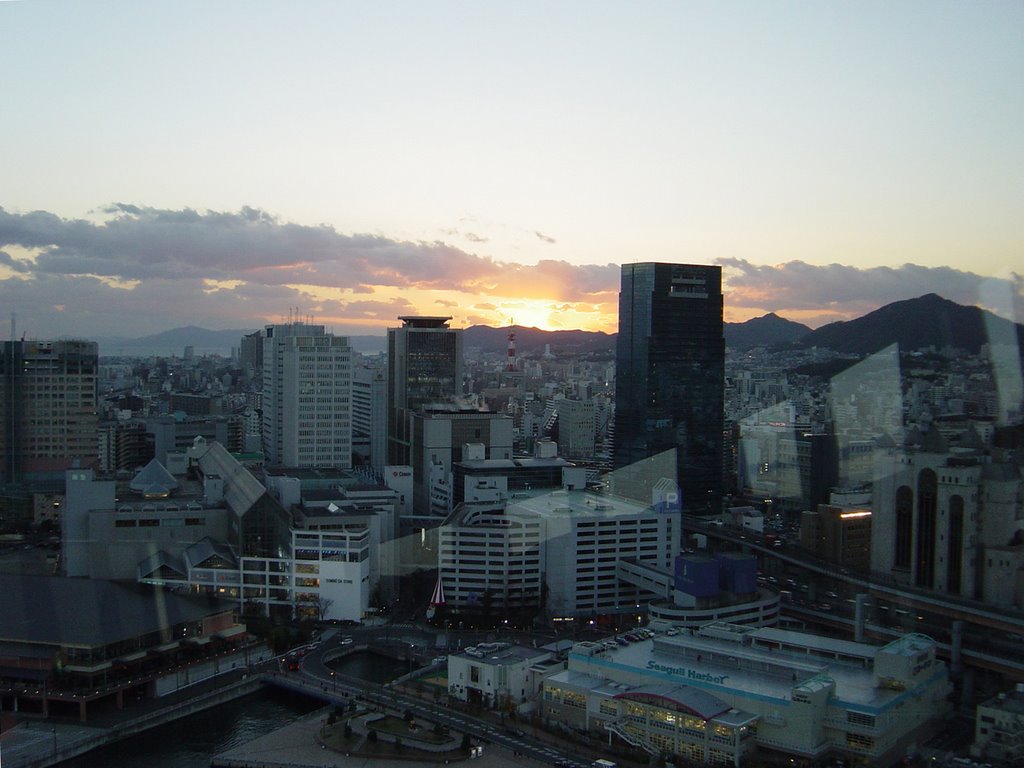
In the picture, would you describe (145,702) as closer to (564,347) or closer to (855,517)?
(855,517)

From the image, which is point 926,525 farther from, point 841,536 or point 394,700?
point 394,700

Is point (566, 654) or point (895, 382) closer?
point (566, 654)

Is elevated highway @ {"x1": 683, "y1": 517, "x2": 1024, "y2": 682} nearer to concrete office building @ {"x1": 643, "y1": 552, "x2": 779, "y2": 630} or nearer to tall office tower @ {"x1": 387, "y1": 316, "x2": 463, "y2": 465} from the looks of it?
concrete office building @ {"x1": 643, "y1": 552, "x2": 779, "y2": 630}

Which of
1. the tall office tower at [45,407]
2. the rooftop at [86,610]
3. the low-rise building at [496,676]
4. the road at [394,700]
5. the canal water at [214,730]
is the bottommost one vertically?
the canal water at [214,730]

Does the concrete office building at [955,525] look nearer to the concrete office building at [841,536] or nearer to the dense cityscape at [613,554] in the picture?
the dense cityscape at [613,554]

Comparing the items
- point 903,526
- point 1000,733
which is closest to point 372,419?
point 903,526

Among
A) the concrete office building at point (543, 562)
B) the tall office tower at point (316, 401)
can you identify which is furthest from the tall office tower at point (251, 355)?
the concrete office building at point (543, 562)

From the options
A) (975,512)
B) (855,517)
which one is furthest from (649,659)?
(855,517)
